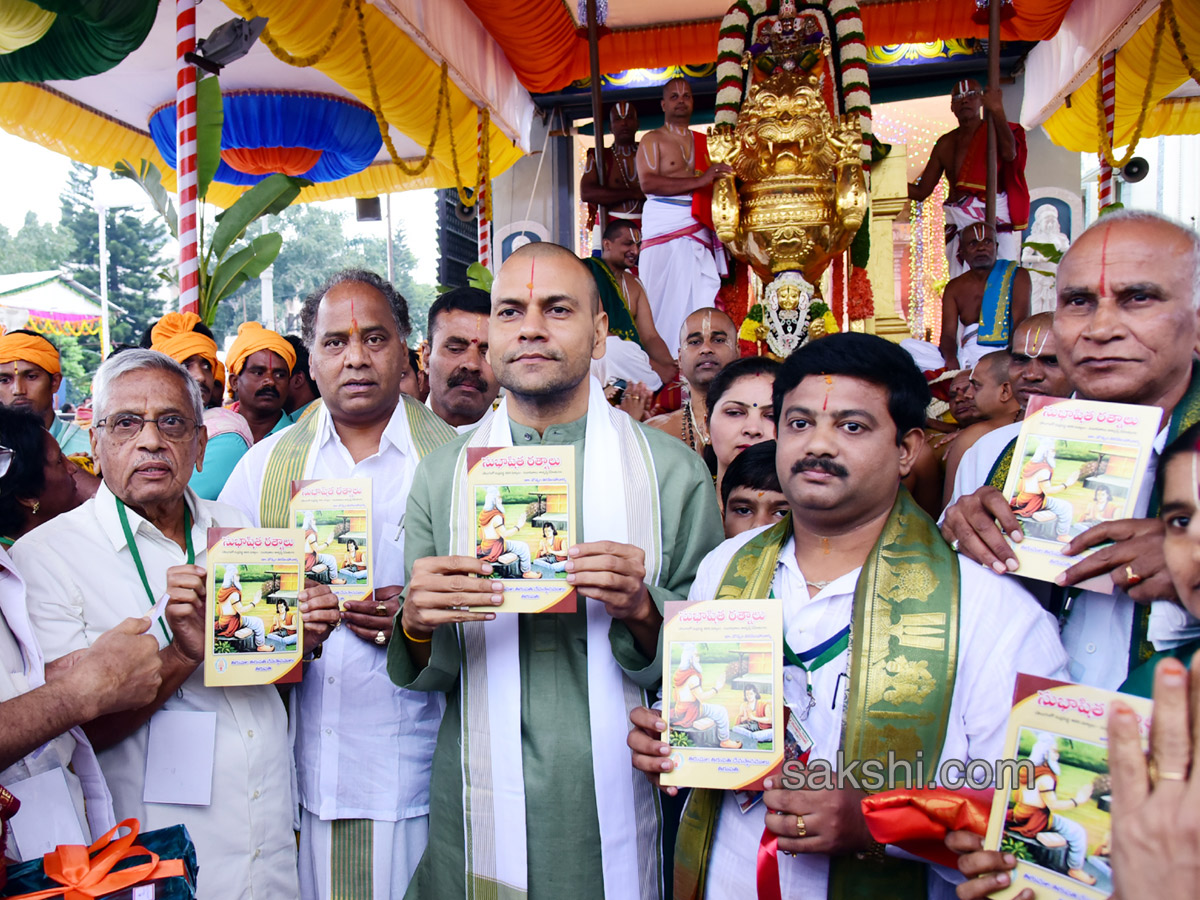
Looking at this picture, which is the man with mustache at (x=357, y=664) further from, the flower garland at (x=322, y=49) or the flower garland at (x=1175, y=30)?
the flower garland at (x=1175, y=30)

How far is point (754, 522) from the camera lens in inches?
111

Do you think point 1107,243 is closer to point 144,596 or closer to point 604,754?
point 604,754

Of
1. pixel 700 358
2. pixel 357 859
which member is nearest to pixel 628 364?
pixel 700 358

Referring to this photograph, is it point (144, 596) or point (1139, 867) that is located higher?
point (144, 596)

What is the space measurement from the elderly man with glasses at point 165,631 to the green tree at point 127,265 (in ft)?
92.9

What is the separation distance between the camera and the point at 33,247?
46.9 meters

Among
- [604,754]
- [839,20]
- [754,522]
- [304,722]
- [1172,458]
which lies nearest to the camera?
[1172,458]

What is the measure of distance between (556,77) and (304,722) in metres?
9.49

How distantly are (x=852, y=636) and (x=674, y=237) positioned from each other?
17.5ft

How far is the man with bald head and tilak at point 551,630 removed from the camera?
2074 mm

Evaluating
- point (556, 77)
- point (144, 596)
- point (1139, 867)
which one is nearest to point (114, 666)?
point (144, 596)

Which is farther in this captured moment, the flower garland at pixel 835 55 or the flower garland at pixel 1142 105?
the flower garland at pixel 1142 105

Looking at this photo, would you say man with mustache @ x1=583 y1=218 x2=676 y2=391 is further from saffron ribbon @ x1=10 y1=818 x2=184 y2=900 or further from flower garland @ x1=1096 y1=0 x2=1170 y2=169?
flower garland @ x1=1096 y1=0 x2=1170 y2=169

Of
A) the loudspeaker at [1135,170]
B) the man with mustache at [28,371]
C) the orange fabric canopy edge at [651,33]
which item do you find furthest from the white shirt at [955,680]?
the loudspeaker at [1135,170]
